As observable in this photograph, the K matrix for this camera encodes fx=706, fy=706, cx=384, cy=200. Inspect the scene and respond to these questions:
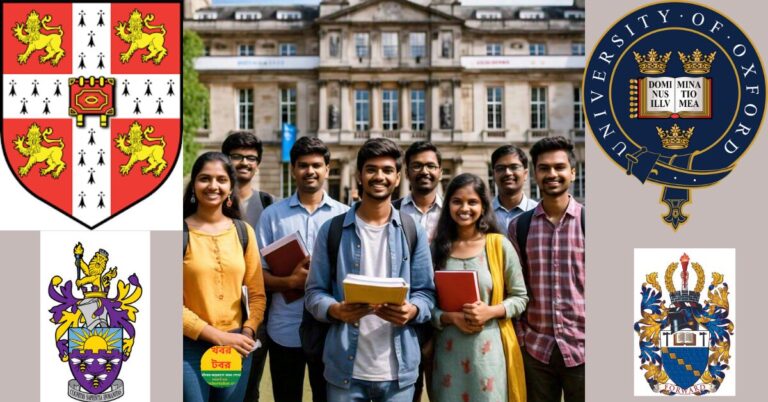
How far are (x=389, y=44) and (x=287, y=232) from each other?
28.8 meters

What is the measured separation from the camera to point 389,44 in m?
32.2

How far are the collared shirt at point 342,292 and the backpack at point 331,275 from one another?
2cm

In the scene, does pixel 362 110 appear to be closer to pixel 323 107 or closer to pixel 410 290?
pixel 323 107

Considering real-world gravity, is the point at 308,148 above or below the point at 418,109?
below

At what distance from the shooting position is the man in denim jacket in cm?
362

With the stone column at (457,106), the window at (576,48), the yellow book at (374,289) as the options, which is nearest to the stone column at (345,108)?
the stone column at (457,106)

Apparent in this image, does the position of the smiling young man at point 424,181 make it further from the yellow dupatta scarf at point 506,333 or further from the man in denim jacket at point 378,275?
the man in denim jacket at point 378,275

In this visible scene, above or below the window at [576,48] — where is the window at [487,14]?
above

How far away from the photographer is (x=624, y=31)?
384cm

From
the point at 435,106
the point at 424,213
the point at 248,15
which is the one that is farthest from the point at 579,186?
the point at 424,213

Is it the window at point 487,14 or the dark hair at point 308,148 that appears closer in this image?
the dark hair at point 308,148

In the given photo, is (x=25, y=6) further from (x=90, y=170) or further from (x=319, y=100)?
(x=319, y=100)

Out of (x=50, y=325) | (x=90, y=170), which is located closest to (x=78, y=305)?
(x=50, y=325)

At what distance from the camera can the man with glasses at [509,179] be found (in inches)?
200
